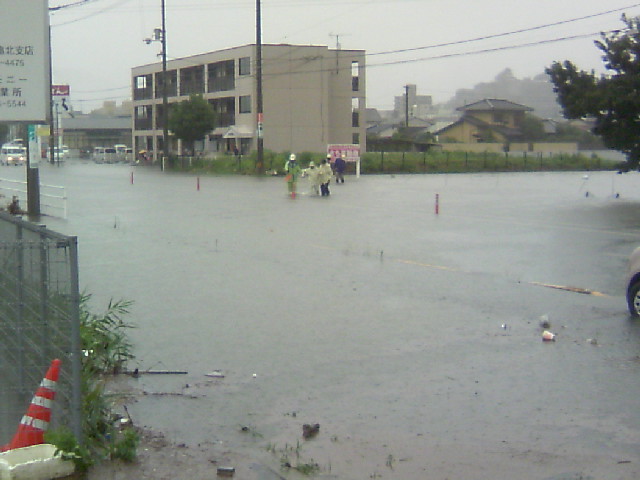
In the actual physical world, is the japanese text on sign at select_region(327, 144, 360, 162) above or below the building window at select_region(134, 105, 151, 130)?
below

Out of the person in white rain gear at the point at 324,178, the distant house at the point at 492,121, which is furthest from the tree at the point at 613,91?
the distant house at the point at 492,121

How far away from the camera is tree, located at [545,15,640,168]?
103ft

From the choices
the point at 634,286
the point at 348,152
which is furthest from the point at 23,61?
the point at 348,152

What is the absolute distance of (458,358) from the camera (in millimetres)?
9211

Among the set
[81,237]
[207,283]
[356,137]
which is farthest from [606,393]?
[356,137]

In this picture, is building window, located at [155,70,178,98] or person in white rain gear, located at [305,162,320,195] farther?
building window, located at [155,70,178,98]

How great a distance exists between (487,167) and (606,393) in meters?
62.6

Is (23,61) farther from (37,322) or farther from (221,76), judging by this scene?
(221,76)

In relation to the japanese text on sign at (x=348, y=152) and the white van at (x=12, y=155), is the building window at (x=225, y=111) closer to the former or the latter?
the white van at (x=12, y=155)

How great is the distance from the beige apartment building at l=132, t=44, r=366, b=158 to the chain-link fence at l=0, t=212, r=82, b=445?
6351cm

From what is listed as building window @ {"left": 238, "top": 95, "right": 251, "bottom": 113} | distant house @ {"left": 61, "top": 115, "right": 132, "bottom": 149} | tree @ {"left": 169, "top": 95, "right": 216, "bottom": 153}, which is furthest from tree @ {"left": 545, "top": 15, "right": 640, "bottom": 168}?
distant house @ {"left": 61, "top": 115, "right": 132, "bottom": 149}

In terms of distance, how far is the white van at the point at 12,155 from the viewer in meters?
76.1

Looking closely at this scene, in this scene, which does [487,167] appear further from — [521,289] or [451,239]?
[521,289]

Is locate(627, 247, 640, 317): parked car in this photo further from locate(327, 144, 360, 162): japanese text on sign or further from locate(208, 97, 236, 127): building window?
locate(208, 97, 236, 127): building window
